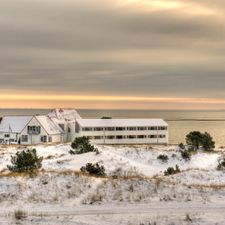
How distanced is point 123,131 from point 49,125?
17.6 meters

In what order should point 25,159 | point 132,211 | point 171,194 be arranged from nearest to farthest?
point 132,211, point 171,194, point 25,159

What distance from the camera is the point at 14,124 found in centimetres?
8881

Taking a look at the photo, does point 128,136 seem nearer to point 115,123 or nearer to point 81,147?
point 115,123

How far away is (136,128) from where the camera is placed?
94625mm

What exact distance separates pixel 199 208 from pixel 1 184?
11.9 meters

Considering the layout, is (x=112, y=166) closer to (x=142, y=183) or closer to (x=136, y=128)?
(x=142, y=183)

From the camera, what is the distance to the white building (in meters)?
91.2

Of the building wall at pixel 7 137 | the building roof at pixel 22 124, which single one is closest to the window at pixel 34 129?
the building roof at pixel 22 124

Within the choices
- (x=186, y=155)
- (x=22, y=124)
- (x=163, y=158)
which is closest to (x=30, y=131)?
→ (x=22, y=124)

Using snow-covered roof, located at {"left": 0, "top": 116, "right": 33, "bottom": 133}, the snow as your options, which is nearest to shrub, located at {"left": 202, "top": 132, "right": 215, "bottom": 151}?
snow-covered roof, located at {"left": 0, "top": 116, "right": 33, "bottom": 133}

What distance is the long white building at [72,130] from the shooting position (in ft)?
281

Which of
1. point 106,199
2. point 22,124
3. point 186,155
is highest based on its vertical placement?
point 22,124

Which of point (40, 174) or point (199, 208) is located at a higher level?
point (40, 174)

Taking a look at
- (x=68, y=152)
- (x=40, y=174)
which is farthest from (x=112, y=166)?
(x=40, y=174)
